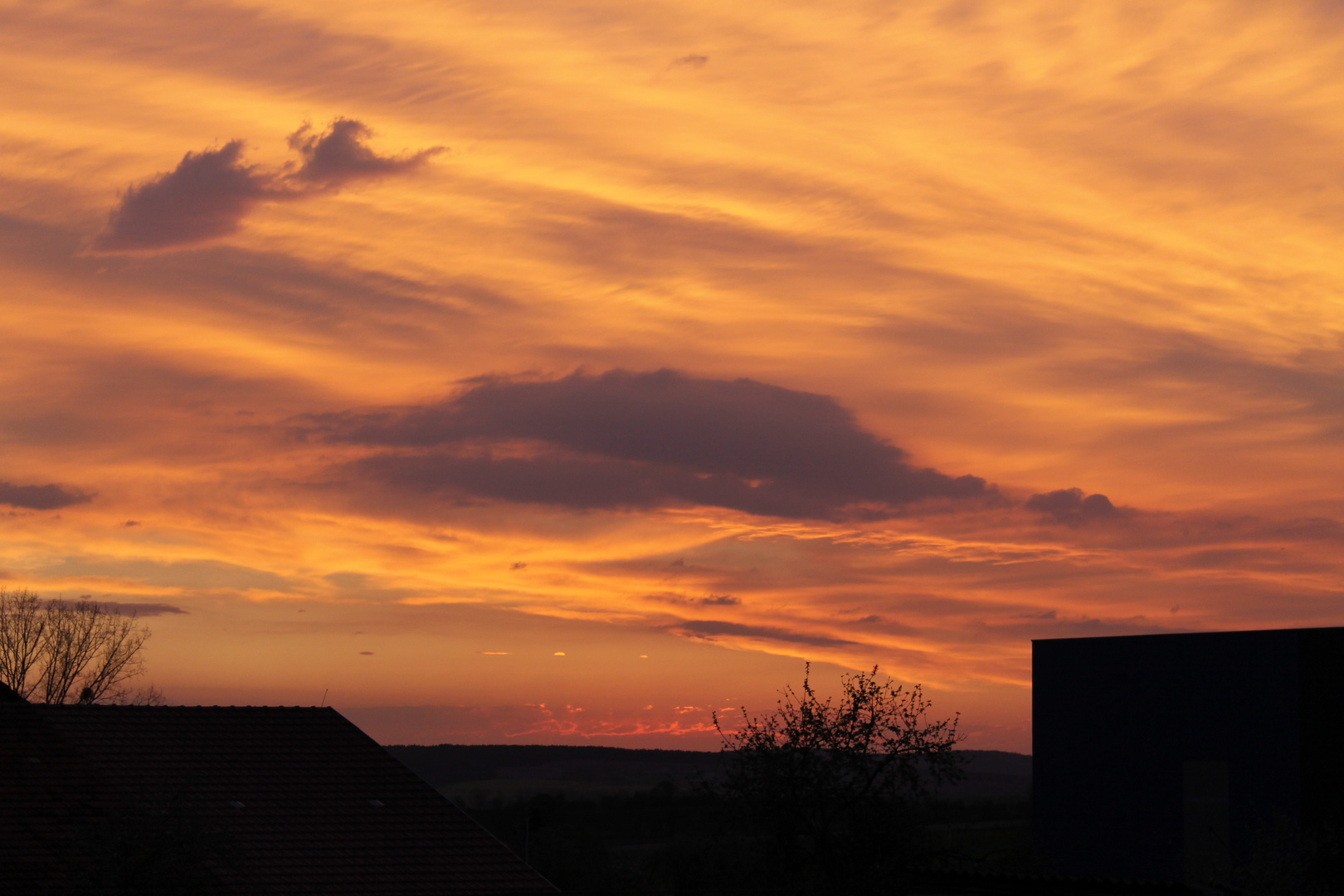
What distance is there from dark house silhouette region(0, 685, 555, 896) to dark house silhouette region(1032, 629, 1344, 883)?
1909 centimetres

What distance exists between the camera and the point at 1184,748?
42969 mm

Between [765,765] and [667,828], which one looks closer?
[765,765]

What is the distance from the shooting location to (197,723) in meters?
40.2

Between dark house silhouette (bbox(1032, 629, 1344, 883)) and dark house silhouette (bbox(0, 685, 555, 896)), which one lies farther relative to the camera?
dark house silhouette (bbox(1032, 629, 1344, 883))

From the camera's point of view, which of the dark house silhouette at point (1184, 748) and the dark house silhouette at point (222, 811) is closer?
the dark house silhouette at point (222, 811)

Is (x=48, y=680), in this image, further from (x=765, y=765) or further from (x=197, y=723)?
(x=765, y=765)

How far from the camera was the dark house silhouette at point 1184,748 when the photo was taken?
39719mm

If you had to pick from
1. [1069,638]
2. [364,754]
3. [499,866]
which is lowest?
[499,866]

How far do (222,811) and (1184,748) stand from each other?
2844 centimetres

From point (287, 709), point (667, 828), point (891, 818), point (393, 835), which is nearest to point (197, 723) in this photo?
point (287, 709)

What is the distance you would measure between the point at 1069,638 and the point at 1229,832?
8.36 meters

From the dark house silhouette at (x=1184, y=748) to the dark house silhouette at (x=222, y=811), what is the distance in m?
19.1

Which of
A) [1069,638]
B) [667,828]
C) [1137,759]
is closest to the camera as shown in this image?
[1137,759]

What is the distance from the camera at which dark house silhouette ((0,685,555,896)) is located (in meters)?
31.8
